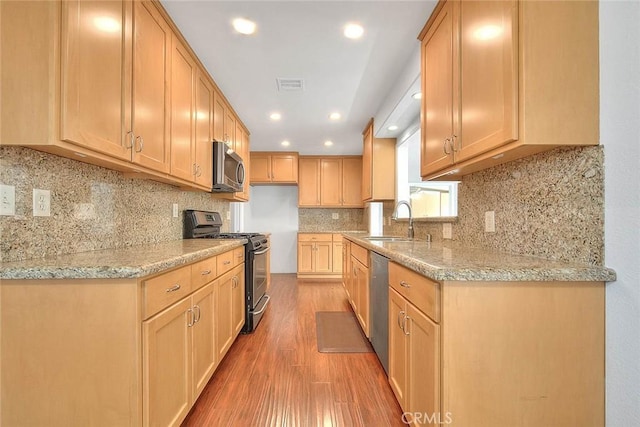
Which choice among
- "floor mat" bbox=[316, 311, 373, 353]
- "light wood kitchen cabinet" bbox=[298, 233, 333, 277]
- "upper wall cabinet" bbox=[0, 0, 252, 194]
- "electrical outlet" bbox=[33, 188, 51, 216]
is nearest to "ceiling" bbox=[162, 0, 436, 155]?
"upper wall cabinet" bbox=[0, 0, 252, 194]

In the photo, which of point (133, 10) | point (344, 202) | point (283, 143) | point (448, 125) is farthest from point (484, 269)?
point (344, 202)

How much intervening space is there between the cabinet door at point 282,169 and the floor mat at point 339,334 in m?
2.54

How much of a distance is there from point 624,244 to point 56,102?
2.07m

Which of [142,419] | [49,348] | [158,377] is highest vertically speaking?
[49,348]

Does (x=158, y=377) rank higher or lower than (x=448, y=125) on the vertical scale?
lower

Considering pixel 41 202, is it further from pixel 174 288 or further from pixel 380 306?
pixel 380 306

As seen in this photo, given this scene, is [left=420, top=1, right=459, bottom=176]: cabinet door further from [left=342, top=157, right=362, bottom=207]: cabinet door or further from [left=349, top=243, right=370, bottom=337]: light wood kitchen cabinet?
[left=342, top=157, right=362, bottom=207]: cabinet door

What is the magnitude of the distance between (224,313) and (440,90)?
2024 mm

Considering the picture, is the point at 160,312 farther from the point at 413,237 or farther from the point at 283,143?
the point at 283,143

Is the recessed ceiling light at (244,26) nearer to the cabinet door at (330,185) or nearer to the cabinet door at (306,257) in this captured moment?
the cabinet door at (330,185)

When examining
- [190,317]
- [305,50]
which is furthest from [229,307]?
[305,50]

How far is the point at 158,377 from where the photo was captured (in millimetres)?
1179

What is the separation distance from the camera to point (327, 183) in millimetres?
5277

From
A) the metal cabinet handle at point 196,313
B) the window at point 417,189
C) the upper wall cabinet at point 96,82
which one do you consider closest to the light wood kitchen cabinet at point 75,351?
the metal cabinet handle at point 196,313
